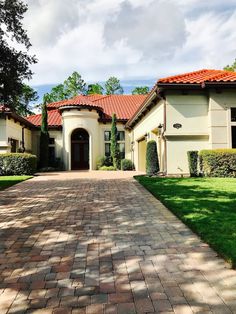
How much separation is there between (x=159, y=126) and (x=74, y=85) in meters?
34.8

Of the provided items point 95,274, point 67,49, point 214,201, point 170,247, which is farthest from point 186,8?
point 95,274

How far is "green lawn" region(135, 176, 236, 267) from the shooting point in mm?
4188

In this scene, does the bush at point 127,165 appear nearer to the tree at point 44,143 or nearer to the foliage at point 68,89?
the tree at point 44,143

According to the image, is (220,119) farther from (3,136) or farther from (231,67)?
(231,67)

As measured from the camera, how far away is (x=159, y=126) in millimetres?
14609

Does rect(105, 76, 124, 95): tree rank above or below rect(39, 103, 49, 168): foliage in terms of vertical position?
above

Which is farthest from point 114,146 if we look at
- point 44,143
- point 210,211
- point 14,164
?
point 210,211

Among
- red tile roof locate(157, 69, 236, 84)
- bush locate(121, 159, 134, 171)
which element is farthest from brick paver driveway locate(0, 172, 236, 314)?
bush locate(121, 159, 134, 171)

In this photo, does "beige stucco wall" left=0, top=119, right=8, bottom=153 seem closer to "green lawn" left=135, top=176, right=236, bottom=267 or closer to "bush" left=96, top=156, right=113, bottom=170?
"bush" left=96, top=156, right=113, bottom=170

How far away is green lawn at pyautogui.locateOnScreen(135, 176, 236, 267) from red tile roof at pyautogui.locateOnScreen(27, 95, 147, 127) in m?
16.9

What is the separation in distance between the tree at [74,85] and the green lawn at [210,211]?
1553 inches

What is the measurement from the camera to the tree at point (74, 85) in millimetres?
46625

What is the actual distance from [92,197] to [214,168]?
6.62m

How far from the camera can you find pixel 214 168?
1298 cm
